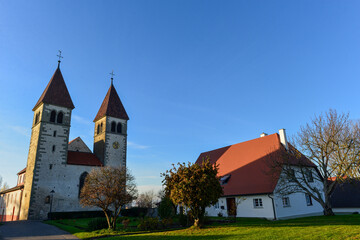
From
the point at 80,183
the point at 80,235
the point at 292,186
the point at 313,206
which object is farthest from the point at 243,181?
the point at 80,183

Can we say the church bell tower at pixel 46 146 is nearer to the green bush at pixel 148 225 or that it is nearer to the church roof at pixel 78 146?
the church roof at pixel 78 146

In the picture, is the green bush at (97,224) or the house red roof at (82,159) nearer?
the green bush at (97,224)

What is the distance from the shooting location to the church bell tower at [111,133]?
3922 centimetres

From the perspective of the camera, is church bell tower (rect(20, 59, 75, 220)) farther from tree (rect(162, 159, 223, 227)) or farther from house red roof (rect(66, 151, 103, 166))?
tree (rect(162, 159, 223, 227))

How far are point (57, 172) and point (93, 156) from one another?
272 inches

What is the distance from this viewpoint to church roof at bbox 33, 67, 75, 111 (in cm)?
3538

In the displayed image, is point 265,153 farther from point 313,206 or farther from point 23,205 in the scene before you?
point 23,205

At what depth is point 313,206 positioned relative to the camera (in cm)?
2697

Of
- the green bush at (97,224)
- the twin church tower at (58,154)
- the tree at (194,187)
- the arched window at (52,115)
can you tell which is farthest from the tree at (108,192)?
the arched window at (52,115)

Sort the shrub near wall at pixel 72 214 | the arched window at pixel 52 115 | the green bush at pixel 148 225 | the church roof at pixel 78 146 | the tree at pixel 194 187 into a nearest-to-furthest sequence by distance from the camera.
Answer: the tree at pixel 194 187, the green bush at pixel 148 225, the shrub near wall at pixel 72 214, the arched window at pixel 52 115, the church roof at pixel 78 146

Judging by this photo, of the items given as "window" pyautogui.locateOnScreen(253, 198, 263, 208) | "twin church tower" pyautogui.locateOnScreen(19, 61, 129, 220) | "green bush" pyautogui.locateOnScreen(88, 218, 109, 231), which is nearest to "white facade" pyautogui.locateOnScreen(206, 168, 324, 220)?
"window" pyautogui.locateOnScreen(253, 198, 263, 208)

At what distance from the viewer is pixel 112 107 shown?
1690 inches

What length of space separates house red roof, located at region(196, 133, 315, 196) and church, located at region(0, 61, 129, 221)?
18.9 meters

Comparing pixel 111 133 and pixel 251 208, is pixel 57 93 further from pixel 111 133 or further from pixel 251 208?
pixel 251 208
